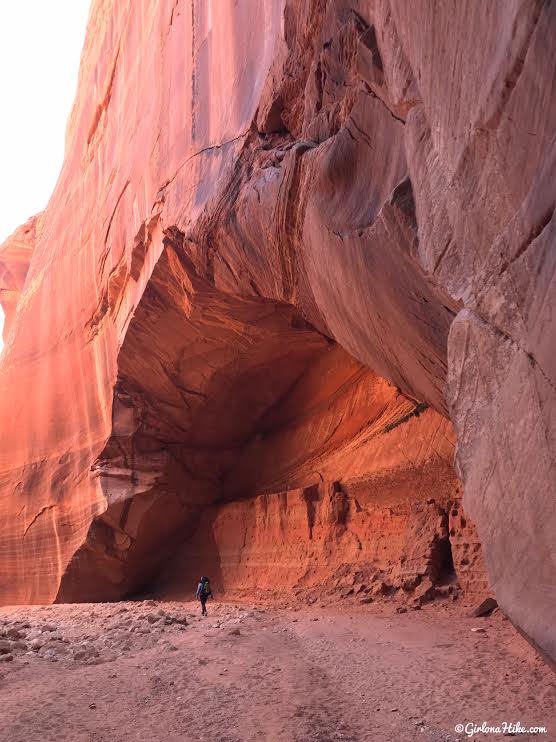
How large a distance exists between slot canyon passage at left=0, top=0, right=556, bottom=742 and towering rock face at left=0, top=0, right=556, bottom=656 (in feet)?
0.11

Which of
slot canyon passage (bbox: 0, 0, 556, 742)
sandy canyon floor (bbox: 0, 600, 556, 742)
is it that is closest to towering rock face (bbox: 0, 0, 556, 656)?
slot canyon passage (bbox: 0, 0, 556, 742)

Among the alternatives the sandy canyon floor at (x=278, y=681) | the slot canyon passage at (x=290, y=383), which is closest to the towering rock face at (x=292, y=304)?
the slot canyon passage at (x=290, y=383)

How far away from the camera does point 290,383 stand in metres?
12.8

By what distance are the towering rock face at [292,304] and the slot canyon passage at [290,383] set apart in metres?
0.03

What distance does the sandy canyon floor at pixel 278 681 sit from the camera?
3750 millimetres

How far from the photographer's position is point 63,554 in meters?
12.7

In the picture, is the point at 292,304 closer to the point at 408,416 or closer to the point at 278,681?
the point at 408,416

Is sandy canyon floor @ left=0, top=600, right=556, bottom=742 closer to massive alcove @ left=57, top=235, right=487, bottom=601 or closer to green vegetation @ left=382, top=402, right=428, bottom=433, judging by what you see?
massive alcove @ left=57, top=235, right=487, bottom=601

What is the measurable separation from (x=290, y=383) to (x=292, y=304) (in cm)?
412

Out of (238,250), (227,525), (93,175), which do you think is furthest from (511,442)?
(93,175)

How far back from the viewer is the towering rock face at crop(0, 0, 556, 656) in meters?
3.25

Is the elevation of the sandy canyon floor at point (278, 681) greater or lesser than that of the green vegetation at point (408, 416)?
lesser

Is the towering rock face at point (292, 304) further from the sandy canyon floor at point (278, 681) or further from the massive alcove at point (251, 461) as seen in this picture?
the sandy canyon floor at point (278, 681)

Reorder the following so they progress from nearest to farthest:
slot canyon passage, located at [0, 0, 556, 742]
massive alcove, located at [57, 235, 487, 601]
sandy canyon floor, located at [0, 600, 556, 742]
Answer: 1. slot canyon passage, located at [0, 0, 556, 742]
2. sandy canyon floor, located at [0, 600, 556, 742]
3. massive alcove, located at [57, 235, 487, 601]
